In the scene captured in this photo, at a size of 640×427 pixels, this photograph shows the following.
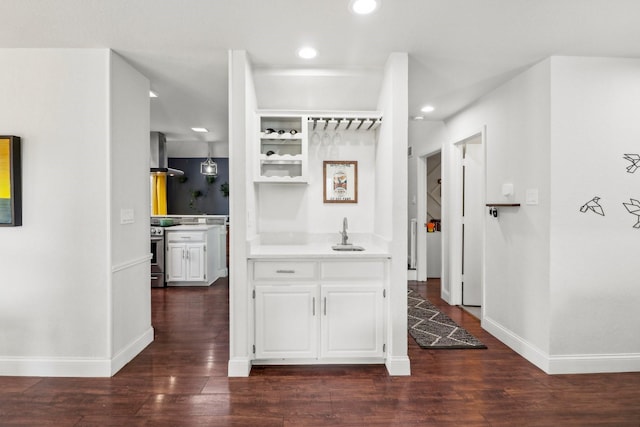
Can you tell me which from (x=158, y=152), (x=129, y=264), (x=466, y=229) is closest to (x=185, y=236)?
(x=158, y=152)

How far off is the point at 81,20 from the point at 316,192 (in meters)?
2.17

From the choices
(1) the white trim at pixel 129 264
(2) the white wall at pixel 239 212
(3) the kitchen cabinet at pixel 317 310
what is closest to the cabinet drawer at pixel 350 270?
(3) the kitchen cabinet at pixel 317 310

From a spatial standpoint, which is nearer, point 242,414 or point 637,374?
point 242,414

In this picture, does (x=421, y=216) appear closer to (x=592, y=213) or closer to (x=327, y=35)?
(x=592, y=213)

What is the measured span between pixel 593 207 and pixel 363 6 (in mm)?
2282

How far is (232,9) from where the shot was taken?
6.70 ft

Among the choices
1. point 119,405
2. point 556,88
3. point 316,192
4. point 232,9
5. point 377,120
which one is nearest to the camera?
point 232,9

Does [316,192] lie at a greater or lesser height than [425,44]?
lesser

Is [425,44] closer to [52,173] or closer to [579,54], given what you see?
[579,54]

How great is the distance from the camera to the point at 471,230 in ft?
14.4

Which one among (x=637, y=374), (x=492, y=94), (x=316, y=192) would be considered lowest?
(x=637, y=374)

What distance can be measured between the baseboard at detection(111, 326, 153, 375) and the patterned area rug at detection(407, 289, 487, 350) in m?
2.50

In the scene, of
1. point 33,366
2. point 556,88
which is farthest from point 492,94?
point 33,366

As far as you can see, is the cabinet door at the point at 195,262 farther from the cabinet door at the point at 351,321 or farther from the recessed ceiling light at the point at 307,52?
the recessed ceiling light at the point at 307,52
